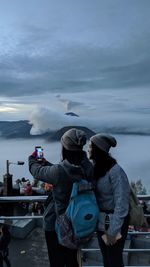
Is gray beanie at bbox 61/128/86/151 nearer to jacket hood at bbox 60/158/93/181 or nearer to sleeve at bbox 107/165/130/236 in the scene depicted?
jacket hood at bbox 60/158/93/181

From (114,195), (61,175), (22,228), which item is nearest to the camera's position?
(61,175)

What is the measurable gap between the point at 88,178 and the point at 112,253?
590mm

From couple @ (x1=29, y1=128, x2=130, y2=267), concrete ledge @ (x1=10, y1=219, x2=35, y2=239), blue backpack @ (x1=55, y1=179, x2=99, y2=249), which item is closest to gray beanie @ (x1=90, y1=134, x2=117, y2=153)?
couple @ (x1=29, y1=128, x2=130, y2=267)

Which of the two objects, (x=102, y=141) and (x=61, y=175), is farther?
(x=102, y=141)

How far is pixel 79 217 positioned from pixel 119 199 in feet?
0.97

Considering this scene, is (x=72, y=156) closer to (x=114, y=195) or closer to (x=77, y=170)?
(x=77, y=170)

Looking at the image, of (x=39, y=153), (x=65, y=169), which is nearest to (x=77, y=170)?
(x=65, y=169)

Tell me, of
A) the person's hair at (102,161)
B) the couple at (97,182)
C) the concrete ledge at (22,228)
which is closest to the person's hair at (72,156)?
the couple at (97,182)

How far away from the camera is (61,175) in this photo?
2.44 meters

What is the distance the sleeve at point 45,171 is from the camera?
96.0 inches

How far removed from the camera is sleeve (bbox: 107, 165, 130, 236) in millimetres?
2529

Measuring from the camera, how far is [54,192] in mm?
2518

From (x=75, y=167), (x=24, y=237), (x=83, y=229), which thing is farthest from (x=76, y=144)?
(x=24, y=237)

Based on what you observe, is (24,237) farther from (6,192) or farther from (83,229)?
(83,229)
